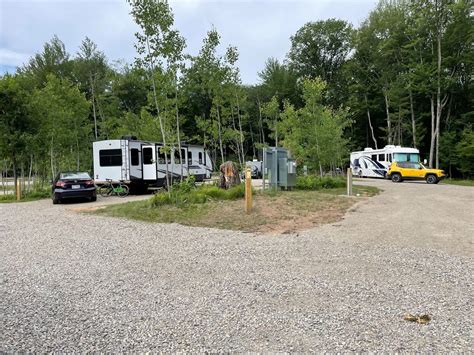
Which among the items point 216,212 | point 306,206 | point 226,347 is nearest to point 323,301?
point 226,347

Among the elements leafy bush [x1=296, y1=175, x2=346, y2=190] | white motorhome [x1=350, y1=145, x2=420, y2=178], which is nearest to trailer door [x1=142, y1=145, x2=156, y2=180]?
leafy bush [x1=296, y1=175, x2=346, y2=190]

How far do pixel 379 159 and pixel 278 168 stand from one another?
607 inches

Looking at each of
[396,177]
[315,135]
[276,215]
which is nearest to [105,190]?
[315,135]

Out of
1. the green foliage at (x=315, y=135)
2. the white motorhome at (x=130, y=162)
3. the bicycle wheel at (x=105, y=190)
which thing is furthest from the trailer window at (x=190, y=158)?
the green foliage at (x=315, y=135)

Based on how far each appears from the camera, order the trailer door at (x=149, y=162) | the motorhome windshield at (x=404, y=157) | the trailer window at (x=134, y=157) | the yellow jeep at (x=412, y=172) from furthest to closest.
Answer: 1. the motorhome windshield at (x=404, y=157)
2. the yellow jeep at (x=412, y=172)
3. the trailer door at (x=149, y=162)
4. the trailer window at (x=134, y=157)

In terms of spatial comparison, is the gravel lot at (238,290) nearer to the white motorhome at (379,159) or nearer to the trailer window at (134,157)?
the trailer window at (134,157)

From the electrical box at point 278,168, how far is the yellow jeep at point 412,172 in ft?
41.6

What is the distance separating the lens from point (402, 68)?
33.5m

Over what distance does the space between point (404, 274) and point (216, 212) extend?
560cm

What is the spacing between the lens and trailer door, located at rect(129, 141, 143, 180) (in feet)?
54.8

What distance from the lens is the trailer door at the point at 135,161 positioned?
16.7m

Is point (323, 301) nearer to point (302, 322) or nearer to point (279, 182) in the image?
point (302, 322)

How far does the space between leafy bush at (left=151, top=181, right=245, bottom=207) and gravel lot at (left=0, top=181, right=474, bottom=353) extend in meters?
3.21

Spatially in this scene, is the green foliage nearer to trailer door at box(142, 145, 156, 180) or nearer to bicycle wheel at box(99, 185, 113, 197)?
trailer door at box(142, 145, 156, 180)
